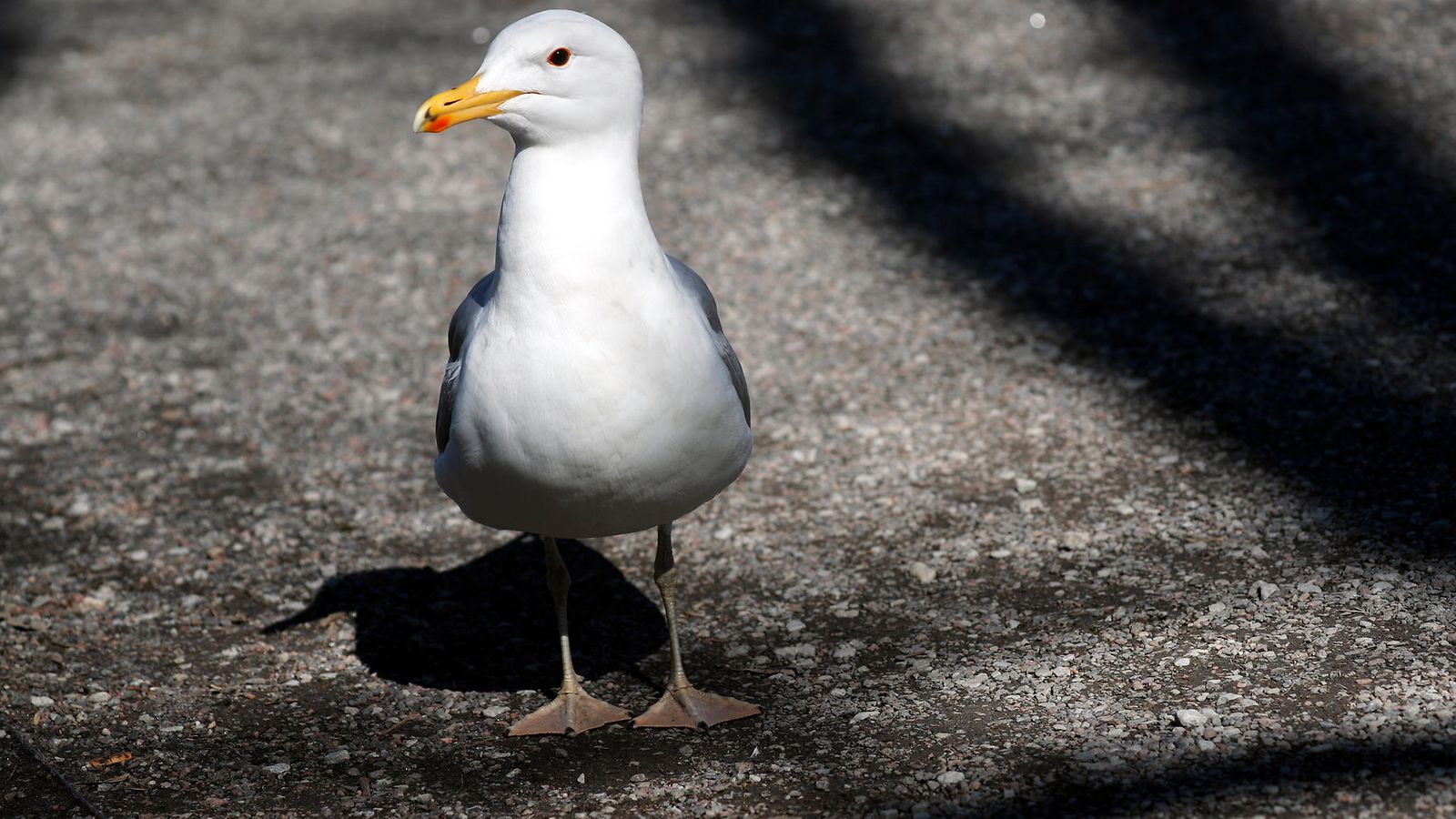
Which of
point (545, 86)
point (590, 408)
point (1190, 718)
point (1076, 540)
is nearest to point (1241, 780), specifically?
point (1190, 718)

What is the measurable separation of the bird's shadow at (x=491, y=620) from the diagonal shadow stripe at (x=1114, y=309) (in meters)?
2.30

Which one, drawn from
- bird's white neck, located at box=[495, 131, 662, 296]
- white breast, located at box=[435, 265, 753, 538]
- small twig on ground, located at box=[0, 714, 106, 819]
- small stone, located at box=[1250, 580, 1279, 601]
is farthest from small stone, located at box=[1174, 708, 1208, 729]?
small twig on ground, located at box=[0, 714, 106, 819]

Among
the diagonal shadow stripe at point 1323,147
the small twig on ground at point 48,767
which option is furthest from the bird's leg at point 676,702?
the diagonal shadow stripe at point 1323,147

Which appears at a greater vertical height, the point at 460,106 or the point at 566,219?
the point at 460,106

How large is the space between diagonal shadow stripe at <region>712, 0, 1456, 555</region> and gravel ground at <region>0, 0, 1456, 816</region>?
0.09 ft

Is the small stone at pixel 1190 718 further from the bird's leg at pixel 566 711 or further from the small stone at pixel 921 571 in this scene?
the bird's leg at pixel 566 711

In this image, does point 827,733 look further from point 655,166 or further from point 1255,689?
point 655,166

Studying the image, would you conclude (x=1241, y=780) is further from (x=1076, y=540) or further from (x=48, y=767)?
(x=48, y=767)

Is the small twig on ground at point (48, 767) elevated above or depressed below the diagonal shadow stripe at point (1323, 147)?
below

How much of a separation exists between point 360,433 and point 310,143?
115 inches

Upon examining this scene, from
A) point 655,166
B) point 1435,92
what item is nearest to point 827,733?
point 655,166

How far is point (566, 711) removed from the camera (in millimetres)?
4238

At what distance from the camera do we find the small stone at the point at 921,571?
16.0ft

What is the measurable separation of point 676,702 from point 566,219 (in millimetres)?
1444
